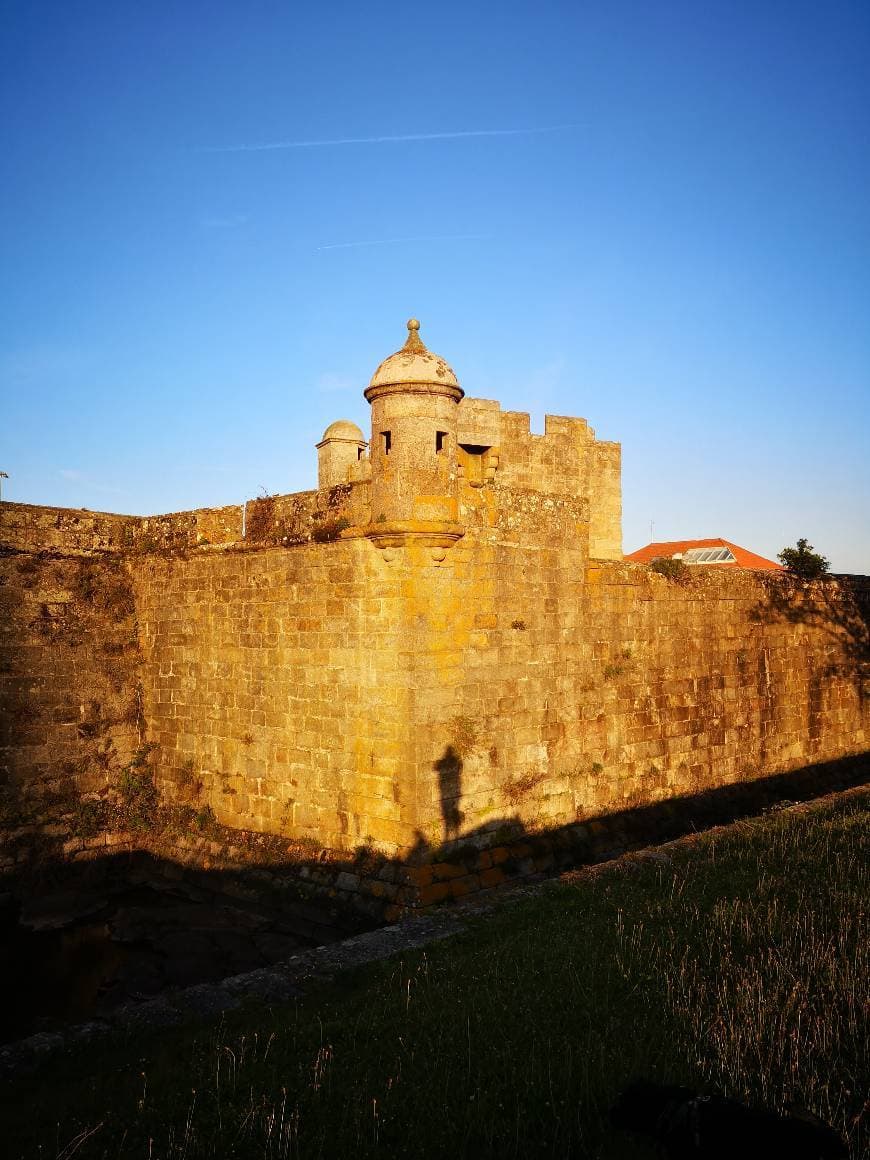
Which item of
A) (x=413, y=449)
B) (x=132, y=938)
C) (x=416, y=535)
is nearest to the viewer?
(x=416, y=535)

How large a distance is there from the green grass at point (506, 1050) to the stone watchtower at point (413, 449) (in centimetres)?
405

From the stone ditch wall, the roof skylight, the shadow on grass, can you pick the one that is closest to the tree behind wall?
→ the stone ditch wall

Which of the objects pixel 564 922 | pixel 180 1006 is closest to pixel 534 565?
pixel 564 922

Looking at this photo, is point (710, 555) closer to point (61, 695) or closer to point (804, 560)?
point (804, 560)

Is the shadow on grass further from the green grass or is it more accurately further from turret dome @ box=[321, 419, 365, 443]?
turret dome @ box=[321, 419, 365, 443]

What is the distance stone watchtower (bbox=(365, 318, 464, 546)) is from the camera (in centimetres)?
905

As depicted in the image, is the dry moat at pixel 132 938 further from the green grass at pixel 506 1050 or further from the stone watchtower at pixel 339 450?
the stone watchtower at pixel 339 450

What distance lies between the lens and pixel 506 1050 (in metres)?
4.75

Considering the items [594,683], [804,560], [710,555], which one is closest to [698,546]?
[710,555]

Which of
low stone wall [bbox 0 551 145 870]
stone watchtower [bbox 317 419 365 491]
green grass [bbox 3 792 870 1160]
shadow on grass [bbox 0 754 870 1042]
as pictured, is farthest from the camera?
stone watchtower [bbox 317 419 365 491]

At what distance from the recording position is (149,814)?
1253 cm

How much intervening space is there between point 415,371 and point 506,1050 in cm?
661

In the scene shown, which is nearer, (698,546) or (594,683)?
(594,683)

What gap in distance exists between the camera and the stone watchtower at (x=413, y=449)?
905 centimetres
